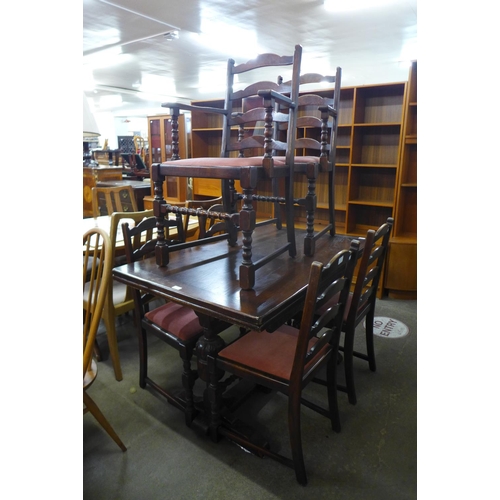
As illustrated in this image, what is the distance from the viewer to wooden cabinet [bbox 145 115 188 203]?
15.8ft

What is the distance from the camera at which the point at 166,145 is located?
5047 mm

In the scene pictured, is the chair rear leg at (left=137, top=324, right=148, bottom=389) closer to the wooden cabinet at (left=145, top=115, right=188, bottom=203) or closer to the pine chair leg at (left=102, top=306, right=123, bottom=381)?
the pine chair leg at (left=102, top=306, right=123, bottom=381)

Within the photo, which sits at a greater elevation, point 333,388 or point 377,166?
point 377,166

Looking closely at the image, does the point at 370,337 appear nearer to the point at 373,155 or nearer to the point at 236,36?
the point at 373,155

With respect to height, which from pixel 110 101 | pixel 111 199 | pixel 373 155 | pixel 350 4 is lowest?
pixel 111 199

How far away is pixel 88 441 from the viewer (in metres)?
1.70

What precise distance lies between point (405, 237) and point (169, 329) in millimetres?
2413

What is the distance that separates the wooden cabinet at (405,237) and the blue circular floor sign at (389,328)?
0.47 m

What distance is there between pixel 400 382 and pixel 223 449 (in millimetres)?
1105

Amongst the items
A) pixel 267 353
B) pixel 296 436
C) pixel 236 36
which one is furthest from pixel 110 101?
pixel 296 436

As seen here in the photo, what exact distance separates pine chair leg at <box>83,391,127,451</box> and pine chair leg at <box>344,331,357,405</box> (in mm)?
1115

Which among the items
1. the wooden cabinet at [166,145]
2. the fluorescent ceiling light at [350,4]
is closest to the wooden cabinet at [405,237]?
the fluorescent ceiling light at [350,4]

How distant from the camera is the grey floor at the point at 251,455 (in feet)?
4.73
